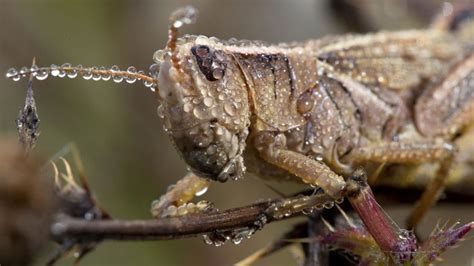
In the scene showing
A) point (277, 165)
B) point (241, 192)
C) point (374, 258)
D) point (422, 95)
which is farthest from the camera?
point (241, 192)

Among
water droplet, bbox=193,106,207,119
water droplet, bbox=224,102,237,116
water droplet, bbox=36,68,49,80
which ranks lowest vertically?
water droplet, bbox=193,106,207,119

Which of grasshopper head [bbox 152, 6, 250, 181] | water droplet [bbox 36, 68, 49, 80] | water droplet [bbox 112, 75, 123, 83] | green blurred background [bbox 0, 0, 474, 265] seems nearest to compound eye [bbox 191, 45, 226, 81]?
grasshopper head [bbox 152, 6, 250, 181]

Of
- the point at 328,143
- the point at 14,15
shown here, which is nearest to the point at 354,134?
the point at 328,143

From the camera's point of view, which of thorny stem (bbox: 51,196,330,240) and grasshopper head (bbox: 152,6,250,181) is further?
grasshopper head (bbox: 152,6,250,181)

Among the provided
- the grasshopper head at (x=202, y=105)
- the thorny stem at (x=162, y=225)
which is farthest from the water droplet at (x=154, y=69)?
the thorny stem at (x=162, y=225)

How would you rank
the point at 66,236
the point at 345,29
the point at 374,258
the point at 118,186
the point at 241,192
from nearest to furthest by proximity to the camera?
the point at 66,236 → the point at 374,258 → the point at 241,192 → the point at 118,186 → the point at 345,29

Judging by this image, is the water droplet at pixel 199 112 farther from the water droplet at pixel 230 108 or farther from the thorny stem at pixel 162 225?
the thorny stem at pixel 162 225

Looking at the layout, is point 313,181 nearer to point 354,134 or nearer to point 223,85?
point 223,85

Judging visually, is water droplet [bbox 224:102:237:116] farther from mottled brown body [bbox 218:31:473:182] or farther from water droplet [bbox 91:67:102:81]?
water droplet [bbox 91:67:102:81]
